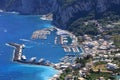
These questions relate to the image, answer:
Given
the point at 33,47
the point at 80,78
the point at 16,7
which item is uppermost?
the point at 16,7

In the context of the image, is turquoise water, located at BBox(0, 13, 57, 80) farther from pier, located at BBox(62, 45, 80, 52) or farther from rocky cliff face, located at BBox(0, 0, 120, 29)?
pier, located at BBox(62, 45, 80, 52)

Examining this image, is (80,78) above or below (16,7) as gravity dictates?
below

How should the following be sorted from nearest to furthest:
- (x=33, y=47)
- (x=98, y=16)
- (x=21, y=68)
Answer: (x=21, y=68), (x=33, y=47), (x=98, y=16)

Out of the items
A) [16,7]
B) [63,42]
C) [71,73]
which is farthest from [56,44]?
[16,7]

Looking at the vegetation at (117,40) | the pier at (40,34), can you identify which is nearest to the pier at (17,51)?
the pier at (40,34)

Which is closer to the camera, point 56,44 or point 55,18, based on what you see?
point 56,44

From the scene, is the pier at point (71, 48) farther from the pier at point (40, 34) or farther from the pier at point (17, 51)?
the pier at point (40, 34)

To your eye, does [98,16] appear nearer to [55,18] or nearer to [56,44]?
[55,18]

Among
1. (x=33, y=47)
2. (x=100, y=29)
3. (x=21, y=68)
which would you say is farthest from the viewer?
(x=100, y=29)
